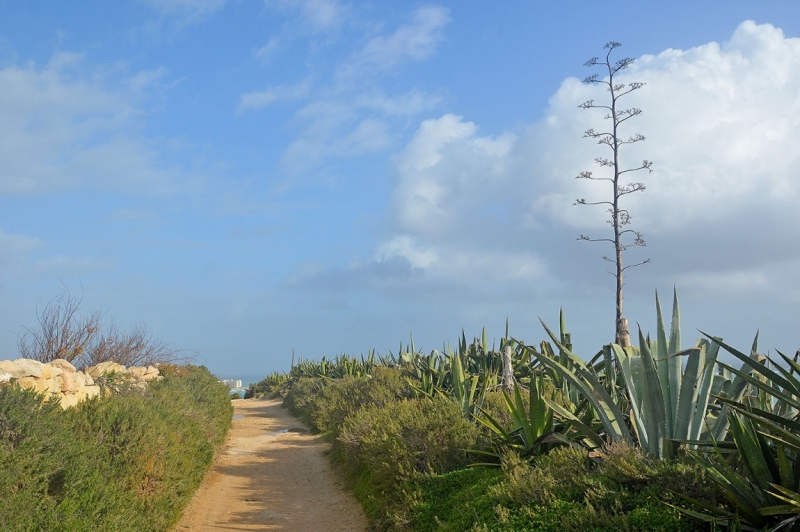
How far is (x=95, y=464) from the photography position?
17.5ft

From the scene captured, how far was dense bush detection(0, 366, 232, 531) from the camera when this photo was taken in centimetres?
419

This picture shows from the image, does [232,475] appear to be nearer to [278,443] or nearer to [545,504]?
[278,443]

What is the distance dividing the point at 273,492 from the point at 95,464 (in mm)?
5254

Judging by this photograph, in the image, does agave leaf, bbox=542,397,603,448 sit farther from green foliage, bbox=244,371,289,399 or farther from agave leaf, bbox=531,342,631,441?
green foliage, bbox=244,371,289,399

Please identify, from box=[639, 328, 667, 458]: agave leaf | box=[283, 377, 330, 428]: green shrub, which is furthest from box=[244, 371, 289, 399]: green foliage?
box=[639, 328, 667, 458]: agave leaf

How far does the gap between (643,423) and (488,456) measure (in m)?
2.37

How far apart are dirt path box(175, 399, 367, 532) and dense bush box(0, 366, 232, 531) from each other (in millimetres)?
567

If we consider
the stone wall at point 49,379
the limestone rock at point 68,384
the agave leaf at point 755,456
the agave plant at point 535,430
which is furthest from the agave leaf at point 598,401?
the limestone rock at point 68,384

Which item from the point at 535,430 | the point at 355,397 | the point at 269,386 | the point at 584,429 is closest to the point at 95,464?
the point at 535,430

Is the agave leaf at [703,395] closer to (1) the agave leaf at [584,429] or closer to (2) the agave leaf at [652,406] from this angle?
(2) the agave leaf at [652,406]

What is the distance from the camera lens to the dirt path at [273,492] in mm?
8211

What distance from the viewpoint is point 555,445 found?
6.30 meters

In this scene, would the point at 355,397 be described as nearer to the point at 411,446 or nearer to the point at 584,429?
the point at 411,446

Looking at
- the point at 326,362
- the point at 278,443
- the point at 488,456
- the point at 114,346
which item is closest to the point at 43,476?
the point at 488,456
